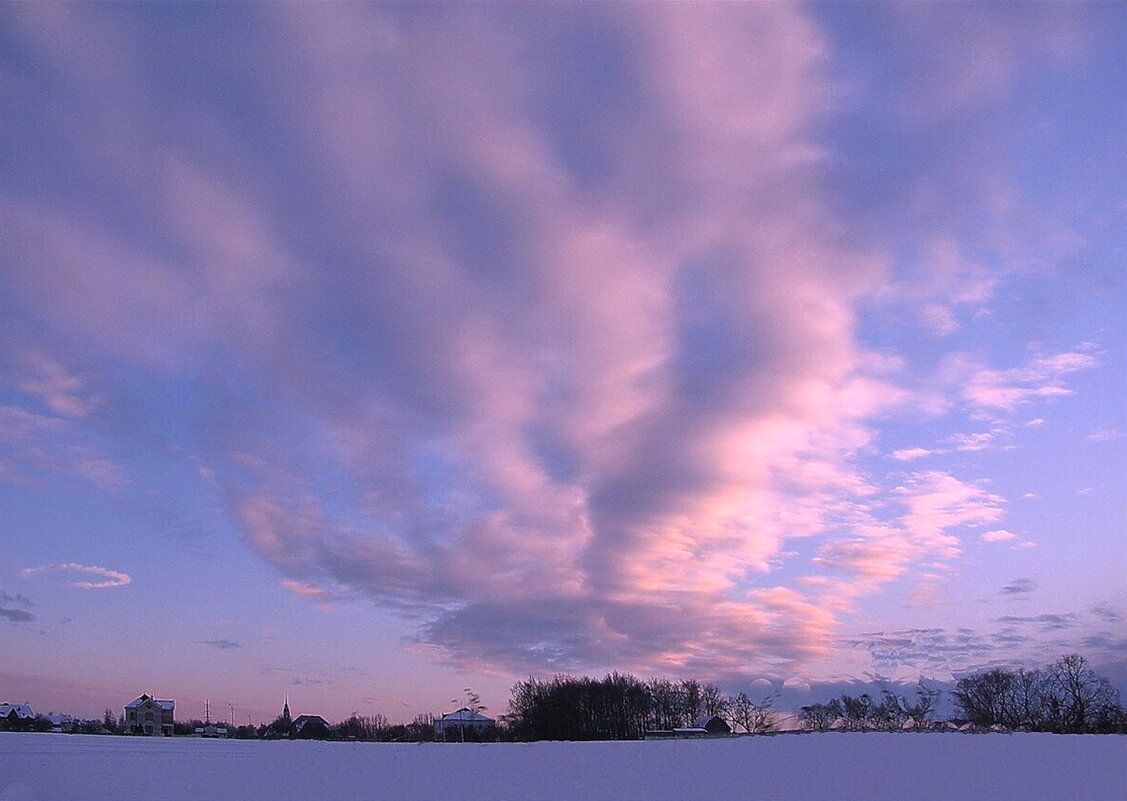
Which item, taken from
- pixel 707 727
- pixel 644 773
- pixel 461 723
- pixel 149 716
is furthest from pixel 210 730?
pixel 644 773

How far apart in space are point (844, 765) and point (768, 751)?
850 centimetres

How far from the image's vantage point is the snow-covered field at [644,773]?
34906mm

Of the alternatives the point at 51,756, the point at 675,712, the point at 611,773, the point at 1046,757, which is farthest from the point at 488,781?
the point at 675,712

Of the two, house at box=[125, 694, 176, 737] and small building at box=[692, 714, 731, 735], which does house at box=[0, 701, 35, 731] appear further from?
small building at box=[692, 714, 731, 735]

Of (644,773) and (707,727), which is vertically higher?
(644,773)

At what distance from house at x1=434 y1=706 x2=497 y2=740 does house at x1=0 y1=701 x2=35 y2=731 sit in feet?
232

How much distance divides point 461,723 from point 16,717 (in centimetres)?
8336

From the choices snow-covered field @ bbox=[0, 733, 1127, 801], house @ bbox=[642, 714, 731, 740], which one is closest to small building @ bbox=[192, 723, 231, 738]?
house @ bbox=[642, 714, 731, 740]

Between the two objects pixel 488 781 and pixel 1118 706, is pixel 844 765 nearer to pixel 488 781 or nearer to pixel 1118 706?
pixel 488 781

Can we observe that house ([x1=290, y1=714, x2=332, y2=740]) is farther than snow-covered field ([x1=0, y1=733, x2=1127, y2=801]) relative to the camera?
Yes

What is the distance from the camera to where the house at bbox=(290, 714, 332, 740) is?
165500 mm

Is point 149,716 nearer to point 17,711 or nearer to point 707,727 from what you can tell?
point 17,711

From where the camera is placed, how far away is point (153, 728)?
566 ft

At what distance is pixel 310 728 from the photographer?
169750 millimetres
